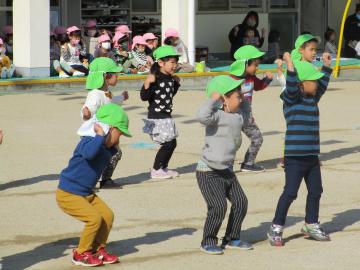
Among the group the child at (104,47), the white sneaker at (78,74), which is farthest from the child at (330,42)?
the white sneaker at (78,74)

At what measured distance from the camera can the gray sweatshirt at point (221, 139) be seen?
8875 mm

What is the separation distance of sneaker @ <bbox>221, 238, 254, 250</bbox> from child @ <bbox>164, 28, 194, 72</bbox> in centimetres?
1343

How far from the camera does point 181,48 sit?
23.4 meters

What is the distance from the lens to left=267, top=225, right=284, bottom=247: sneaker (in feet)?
30.3

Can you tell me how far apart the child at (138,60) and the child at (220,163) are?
13.8 meters

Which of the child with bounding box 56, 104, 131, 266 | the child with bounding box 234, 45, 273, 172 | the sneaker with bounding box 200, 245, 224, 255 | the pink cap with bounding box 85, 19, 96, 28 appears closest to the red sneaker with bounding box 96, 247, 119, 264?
the child with bounding box 56, 104, 131, 266

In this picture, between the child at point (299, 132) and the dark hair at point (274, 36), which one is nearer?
the child at point (299, 132)

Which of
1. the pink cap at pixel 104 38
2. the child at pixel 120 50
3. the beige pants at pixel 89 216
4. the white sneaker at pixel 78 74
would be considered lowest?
the beige pants at pixel 89 216

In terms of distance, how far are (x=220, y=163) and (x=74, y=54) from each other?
13791 millimetres

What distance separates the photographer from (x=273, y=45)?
27.5m

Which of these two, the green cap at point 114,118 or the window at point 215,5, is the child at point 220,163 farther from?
the window at point 215,5

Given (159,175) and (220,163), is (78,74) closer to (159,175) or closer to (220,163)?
(159,175)

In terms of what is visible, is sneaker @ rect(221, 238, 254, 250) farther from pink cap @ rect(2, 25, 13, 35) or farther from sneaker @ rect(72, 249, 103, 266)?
pink cap @ rect(2, 25, 13, 35)

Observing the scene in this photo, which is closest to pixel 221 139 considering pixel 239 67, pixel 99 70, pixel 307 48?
pixel 239 67
